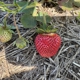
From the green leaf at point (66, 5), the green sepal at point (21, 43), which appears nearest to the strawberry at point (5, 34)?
the green sepal at point (21, 43)

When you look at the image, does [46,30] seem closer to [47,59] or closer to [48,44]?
[48,44]

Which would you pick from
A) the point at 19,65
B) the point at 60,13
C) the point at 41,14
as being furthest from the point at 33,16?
the point at 19,65

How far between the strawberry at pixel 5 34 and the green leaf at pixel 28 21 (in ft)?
0.31

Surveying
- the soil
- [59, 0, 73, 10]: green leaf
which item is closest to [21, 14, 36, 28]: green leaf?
the soil

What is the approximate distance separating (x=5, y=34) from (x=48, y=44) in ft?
0.77

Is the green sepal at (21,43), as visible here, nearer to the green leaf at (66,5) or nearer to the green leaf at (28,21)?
the green leaf at (28,21)

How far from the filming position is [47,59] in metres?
1.64

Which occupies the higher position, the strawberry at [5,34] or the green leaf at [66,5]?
the green leaf at [66,5]

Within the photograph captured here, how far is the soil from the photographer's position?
1.58 metres

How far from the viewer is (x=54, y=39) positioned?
61.7 inches

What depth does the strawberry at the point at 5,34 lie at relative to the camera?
161 cm

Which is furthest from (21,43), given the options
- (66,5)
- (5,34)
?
(66,5)

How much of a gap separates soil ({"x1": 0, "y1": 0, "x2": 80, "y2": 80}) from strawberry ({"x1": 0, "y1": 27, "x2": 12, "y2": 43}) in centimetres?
7

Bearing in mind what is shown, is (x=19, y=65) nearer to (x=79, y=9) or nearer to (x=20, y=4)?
(x=20, y=4)
